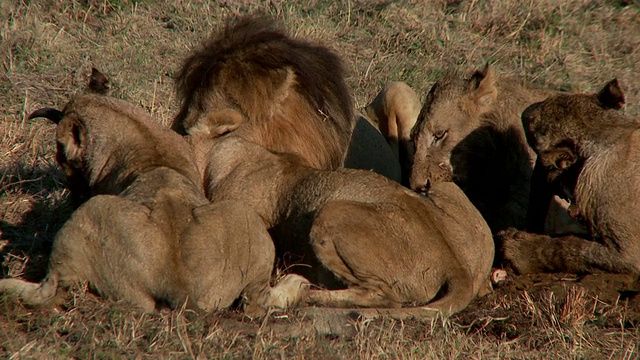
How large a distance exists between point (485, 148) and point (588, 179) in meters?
1.24

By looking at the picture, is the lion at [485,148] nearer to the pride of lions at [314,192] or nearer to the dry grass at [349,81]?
the pride of lions at [314,192]

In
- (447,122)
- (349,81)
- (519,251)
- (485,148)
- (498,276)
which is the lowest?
(349,81)

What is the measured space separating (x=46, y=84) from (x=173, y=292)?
4.91 meters

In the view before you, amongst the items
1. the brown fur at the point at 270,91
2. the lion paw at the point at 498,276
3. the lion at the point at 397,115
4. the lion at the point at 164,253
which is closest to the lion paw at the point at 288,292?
the lion at the point at 164,253

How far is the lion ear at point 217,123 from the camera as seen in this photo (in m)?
6.27

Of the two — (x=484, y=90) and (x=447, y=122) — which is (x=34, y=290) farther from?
(x=484, y=90)

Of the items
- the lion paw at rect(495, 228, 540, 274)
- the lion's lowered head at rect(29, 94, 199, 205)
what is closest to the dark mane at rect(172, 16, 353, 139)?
the lion's lowered head at rect(29, 94, 199, 205)

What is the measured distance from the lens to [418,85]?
33.7 ft

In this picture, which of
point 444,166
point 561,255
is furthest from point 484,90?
point 561,255

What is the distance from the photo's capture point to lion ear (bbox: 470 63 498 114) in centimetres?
674

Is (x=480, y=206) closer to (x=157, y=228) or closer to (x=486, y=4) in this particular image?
(x=157, y=228)

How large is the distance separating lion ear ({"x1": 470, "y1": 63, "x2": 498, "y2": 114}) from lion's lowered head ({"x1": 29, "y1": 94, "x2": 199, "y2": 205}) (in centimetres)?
228

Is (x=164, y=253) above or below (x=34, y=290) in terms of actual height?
above

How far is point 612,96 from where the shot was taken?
5742mm
